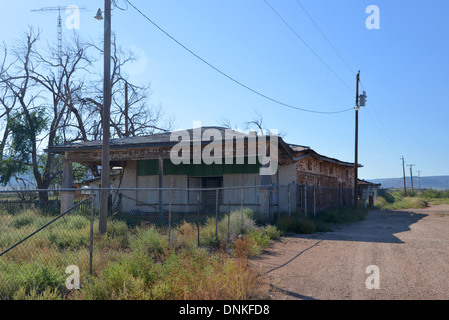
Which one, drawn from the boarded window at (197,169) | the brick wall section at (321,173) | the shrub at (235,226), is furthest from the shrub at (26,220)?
the brick wall section at (321,173)

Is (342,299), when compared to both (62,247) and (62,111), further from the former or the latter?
(62,111)

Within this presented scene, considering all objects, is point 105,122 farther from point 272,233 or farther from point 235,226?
point 272,233

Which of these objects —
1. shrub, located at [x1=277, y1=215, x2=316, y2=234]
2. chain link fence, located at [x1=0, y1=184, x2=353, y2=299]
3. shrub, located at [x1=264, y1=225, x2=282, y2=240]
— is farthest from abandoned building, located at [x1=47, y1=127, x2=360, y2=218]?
shrub, located at [x1=264, y1=225, x2=282, y2=240]

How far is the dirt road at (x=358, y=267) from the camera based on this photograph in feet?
19.1

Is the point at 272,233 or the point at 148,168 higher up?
the point at 148,168

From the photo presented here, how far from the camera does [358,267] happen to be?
757cm

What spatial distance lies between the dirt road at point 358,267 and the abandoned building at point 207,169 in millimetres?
3607

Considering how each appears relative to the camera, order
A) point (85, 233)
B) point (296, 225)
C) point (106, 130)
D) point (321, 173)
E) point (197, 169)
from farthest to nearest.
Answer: point (321, 173) < point (197, 169) < point (296, 225) < point (106, 130) < point (85, 233)

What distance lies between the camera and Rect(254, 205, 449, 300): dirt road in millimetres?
5816

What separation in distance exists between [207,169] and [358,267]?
10.4 meters

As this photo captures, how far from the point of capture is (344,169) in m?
27.6

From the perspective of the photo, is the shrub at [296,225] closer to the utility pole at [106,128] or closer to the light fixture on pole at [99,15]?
the utility pole at [106,128]

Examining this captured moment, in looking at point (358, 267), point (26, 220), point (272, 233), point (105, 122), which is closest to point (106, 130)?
point (105, 122)
